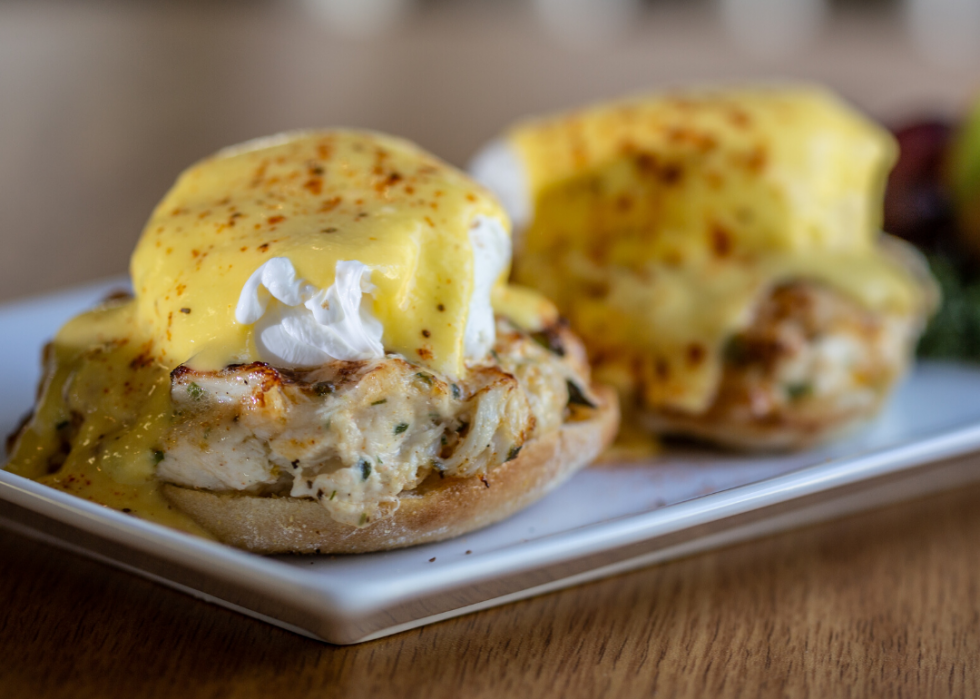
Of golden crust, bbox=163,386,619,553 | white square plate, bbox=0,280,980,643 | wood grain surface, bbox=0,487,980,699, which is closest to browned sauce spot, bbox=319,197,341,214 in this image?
golden crust, bbox=163,386,619,553

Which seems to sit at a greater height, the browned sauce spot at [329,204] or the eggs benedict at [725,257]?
the browned sauce spot at [329,204]

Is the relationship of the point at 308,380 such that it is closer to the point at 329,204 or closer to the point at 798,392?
the point at 329,204

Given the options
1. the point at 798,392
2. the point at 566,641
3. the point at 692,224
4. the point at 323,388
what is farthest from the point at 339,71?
the point at 566,641

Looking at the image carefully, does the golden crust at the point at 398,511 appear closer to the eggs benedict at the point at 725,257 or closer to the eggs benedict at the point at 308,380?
the eggs benedict at the point at 308,380

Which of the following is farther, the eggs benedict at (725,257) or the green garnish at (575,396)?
the eggs benedict at (725,257)

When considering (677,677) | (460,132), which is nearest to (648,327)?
(677,677)

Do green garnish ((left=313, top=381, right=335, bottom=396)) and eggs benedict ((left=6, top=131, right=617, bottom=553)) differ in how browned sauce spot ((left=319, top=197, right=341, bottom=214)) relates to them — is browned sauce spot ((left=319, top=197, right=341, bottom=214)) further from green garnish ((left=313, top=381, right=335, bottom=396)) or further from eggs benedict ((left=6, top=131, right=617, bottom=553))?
green garnish ((left=313, top=381, right=335, bottom=396))

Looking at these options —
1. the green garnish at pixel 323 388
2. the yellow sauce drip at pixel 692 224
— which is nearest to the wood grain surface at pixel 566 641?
the green garnish at pixel 323 388
